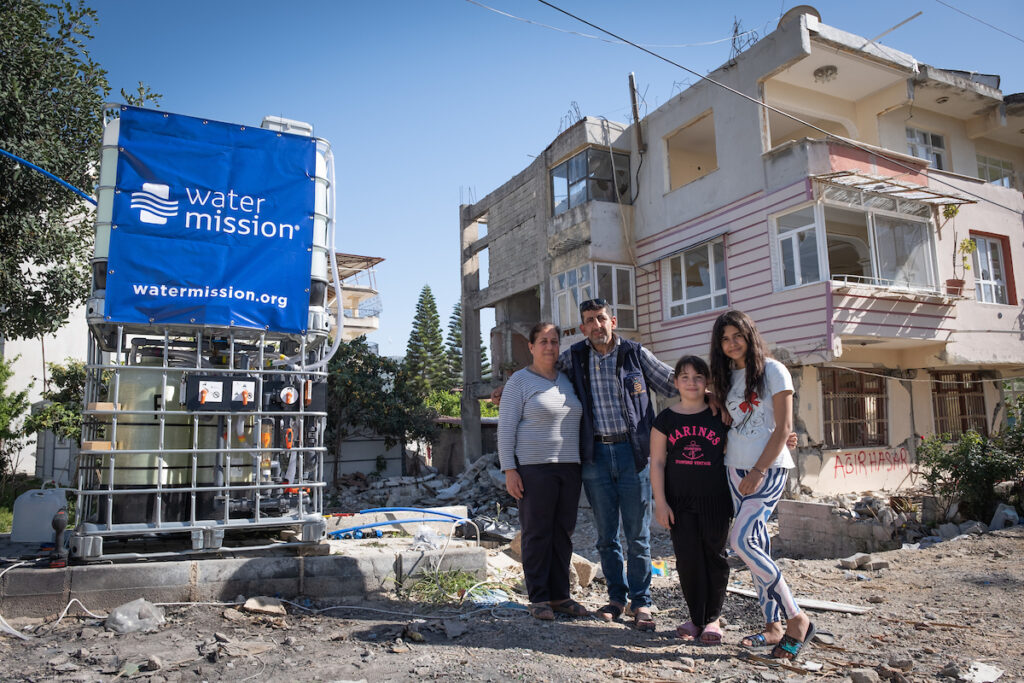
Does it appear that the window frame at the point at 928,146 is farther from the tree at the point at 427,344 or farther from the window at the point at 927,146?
the tree at the point at 427,344

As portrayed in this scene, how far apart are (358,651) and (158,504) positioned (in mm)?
2133

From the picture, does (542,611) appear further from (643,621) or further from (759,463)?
(759,463)

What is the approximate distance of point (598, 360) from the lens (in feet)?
15.2

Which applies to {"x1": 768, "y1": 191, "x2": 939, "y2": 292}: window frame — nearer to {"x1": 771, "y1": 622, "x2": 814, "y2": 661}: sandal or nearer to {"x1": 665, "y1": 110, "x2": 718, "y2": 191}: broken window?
{"x1": 665, "y1": 110, "x2": 718, "y2": 191}: broken window

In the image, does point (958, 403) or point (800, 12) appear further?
point (958, 403)

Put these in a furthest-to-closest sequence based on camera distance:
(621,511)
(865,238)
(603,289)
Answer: (603,289) < (865,238) < (621,511)

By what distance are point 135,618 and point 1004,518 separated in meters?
10.5

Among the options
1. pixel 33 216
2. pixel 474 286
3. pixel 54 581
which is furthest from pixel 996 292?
pixel 33 216

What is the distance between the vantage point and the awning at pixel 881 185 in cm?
1255

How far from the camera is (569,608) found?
4.43 meters

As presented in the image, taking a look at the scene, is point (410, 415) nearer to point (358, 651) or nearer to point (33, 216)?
point (33, 216)

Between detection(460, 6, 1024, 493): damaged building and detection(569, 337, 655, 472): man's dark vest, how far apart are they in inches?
357

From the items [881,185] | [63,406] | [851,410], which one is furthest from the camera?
[63,406]

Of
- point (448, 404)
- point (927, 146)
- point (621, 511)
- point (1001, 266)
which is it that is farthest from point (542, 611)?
point (448, 404)
